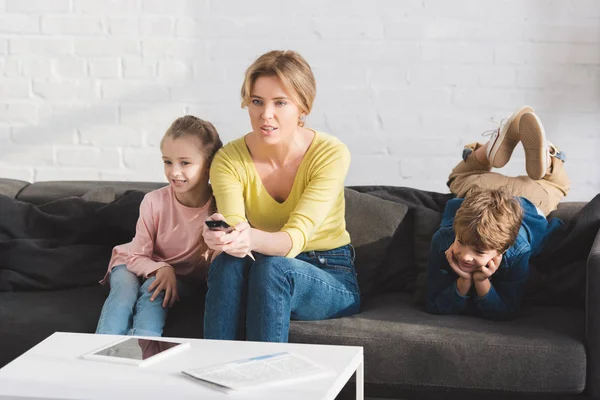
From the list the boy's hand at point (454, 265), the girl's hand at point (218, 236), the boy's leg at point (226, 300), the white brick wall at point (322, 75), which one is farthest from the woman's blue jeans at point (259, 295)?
the white brick wall at point (322, 75)

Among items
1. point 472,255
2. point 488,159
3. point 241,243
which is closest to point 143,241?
point 241,243

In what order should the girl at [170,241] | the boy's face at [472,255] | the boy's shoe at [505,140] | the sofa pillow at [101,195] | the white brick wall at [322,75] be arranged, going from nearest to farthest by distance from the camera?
the boy's face at [472,255], the girl at [170,241], the boy's shoe at [505,140], the sofa pillow at [101,195], the white brick wall at [322,75]

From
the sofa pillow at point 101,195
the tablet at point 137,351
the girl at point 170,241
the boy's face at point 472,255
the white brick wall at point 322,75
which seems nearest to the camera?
the tablet at point 137,351

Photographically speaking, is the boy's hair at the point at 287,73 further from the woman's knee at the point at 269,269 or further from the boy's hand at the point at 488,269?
the boy's hand at the point at 488,269

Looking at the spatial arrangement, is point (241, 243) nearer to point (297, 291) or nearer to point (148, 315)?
point (297, 291)

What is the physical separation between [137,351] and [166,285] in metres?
0.75

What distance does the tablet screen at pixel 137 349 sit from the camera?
1915mm

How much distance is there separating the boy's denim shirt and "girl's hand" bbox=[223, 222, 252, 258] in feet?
2.03

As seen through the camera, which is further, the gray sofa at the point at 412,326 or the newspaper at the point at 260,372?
the gray sofa at the point at 412,326

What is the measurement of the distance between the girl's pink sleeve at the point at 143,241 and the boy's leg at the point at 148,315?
0.34 ft

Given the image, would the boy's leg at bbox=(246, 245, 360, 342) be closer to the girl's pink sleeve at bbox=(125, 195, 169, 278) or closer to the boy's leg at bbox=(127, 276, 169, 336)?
the boy's leg at bbox=(127, 276, 169, 336)

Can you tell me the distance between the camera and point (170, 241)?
111 inches

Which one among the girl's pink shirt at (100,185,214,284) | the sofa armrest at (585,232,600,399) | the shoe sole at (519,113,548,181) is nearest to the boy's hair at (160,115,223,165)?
the girl's pink shirt at (100,185,214,284)

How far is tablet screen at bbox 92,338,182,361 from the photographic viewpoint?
1915 millimetres
